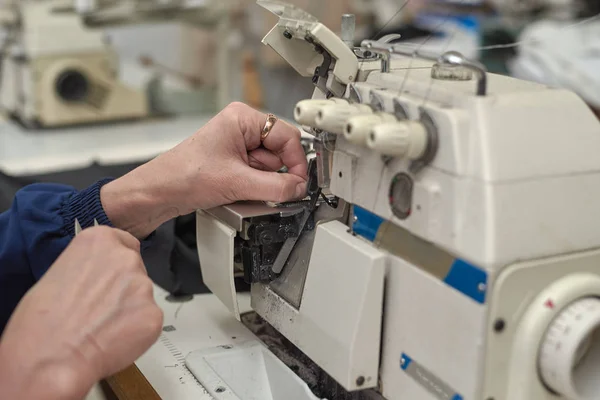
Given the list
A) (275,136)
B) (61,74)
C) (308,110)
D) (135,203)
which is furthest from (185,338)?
(61,74)

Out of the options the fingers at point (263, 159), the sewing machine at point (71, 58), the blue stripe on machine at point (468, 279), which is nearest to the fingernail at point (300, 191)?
the fingers at point (263, 159)

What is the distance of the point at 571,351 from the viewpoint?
2.13 feet

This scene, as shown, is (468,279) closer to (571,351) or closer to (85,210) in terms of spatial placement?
(571,351)

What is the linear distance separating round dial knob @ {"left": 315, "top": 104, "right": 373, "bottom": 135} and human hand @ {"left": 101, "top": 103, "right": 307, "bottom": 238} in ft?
0.70

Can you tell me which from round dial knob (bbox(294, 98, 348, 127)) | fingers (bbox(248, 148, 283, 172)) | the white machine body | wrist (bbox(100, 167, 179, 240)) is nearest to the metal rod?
round dial knob (bbox(294, 98, 348, 127))

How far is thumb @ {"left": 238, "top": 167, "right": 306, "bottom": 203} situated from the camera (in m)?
0.98

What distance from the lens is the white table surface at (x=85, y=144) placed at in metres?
1.91

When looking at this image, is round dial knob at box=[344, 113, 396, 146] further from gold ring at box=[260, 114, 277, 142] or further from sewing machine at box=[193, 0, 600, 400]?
gold ring at box=[260, 114, 277, 142]

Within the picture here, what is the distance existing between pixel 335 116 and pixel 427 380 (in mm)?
297

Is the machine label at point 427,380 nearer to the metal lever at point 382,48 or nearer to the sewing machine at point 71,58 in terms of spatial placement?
the metal lever at point 382,48

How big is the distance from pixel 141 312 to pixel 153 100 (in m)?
1.99

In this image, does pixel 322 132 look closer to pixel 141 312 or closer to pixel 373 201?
pixel 373 201

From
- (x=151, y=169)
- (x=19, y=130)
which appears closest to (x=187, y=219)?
(x=151, y=169)

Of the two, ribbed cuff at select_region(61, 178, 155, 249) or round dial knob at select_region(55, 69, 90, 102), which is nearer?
ribbed cuff at select_region(61, 178, 155, 249)
